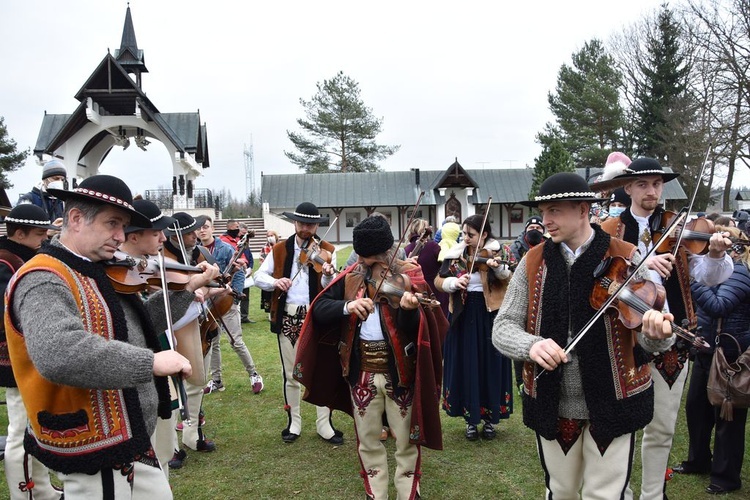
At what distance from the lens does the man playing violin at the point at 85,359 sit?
7.02 feet

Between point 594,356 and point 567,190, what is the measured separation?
829 millimetres

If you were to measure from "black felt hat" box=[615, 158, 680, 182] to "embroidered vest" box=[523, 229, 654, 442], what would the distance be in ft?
3.20

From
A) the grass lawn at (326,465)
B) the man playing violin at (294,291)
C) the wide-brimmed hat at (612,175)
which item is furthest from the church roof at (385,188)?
the wide-brimmed hat at (612,175)

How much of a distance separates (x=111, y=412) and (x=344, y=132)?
42.1 metres

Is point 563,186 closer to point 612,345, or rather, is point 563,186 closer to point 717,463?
point 612,345

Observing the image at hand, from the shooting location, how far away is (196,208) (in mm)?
30562

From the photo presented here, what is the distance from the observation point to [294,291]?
18.1 ft

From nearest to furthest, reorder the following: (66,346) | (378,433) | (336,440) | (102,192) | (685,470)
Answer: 1. (66,346)
2. (102,192)
3. (378,433)
4. (685,470)
5. (336,440)

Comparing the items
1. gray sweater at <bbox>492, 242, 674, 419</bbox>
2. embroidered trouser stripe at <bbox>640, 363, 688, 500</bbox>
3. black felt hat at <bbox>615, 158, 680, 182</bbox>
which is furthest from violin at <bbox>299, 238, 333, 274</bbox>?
embroidered trouser stripe at <bbox>640, 363, 688, 500</bbox>

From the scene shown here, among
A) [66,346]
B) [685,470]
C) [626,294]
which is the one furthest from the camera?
[685,470]

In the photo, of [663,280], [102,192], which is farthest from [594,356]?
[102,192]

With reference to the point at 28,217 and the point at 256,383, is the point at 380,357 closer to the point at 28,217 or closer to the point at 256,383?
the point at 28,217

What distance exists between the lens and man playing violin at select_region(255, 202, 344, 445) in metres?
5.48

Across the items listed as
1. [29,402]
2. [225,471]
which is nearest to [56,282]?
[29,402]
